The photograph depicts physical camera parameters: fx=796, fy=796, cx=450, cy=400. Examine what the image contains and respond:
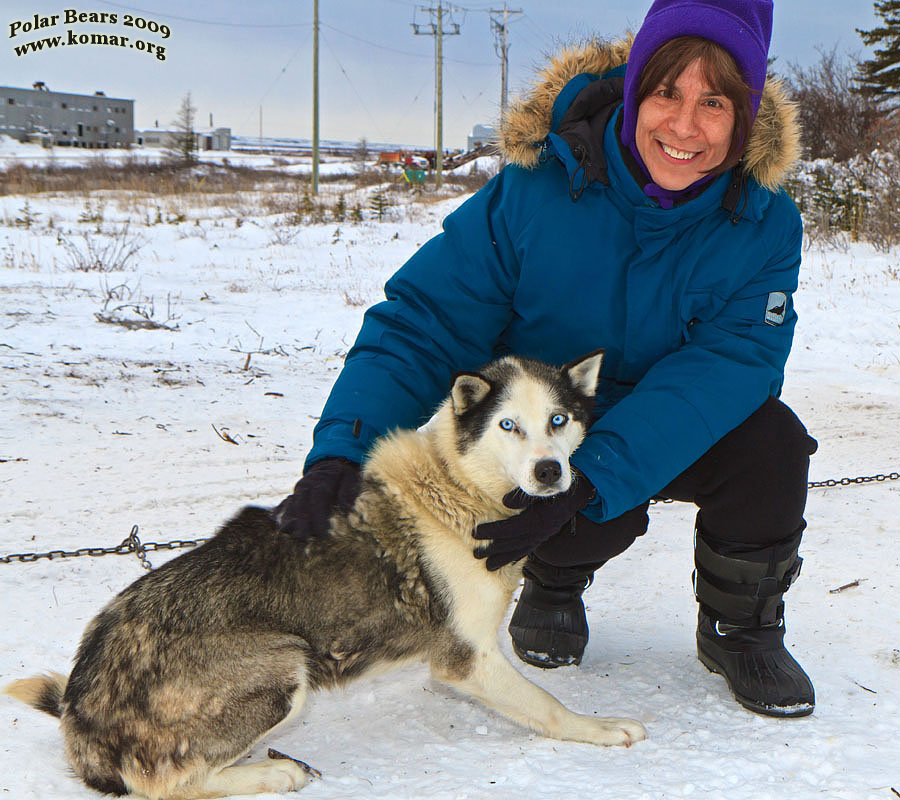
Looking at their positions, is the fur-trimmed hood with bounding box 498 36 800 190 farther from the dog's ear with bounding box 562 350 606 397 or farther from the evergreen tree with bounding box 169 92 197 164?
the evergreen tree with bounding box 169 92 197 164

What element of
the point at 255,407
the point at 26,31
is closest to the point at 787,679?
the point at 255,407

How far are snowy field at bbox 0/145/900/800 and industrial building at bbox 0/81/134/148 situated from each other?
55732mm

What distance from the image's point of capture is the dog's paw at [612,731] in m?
2.32

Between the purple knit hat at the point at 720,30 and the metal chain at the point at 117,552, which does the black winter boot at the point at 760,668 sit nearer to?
the purple knit hat at the point at 720,30

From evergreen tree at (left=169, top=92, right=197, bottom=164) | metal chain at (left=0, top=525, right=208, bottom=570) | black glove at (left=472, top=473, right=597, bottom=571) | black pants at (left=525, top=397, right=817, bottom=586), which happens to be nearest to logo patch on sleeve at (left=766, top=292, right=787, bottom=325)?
black pants at (left=525, top=397, right=817, bottom=586)

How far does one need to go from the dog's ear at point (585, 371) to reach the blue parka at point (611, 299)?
109mm

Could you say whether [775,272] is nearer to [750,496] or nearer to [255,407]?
[750,496]

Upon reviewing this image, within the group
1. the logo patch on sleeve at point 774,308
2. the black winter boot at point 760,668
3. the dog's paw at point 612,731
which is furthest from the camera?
the logo patch on sleeve at point 774,308

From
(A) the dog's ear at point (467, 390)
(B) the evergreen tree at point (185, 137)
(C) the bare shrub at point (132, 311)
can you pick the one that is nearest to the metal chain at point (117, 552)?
(A) the dog's ear at point (467, 390)

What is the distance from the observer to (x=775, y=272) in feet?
8.77

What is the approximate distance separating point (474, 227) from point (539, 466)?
94cm

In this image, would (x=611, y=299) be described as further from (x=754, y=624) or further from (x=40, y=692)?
(x=40, y=692)

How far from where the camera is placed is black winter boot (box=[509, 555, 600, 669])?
280 cm

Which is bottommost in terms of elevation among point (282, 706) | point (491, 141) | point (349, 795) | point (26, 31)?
point (349, 795)
